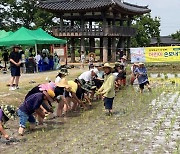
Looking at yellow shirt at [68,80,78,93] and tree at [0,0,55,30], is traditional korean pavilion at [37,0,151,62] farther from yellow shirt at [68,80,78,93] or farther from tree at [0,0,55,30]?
yellow shirt at [68,80,78,93]

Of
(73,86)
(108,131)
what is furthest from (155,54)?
(108,131)

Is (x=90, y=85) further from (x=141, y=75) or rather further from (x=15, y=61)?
(x=141, y=75)

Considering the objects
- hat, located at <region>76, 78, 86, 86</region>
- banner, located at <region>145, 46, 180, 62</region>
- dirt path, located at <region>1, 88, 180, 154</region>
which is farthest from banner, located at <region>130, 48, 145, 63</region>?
dirt path, located at <region>1, 88, 180, 154</region>

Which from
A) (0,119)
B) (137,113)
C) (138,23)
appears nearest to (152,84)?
(137,113)

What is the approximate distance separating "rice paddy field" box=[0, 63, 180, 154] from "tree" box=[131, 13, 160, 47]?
31352mm

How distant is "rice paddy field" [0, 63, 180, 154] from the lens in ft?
21.8

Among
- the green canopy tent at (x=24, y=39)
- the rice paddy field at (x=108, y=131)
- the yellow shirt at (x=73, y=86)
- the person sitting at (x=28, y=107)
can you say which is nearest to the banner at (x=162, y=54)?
the green canopy tent at (x=24, y=39)

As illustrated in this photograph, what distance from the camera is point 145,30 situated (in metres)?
44.3

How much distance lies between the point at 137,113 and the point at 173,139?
314 centimetres

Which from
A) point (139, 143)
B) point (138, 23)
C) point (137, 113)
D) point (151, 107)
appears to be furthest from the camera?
point (138, 23)

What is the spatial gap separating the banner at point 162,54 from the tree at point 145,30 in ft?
58.0

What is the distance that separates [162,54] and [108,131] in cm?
1816

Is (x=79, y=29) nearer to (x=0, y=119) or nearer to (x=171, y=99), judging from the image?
(x=171, y=99)

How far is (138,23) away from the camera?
4428 centimetres
